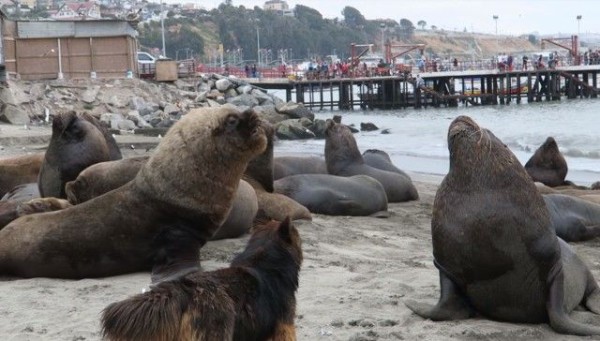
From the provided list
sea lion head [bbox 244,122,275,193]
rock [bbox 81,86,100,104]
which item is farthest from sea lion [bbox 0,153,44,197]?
rock [bbox 81,86,100,104]

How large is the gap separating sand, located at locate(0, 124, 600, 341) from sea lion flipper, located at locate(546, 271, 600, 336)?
0.22ft

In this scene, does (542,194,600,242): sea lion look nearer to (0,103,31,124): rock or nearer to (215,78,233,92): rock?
(0,103,31,124): rock

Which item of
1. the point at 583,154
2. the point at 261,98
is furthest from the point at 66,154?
the point at 261,98

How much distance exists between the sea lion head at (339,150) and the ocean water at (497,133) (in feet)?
20.1

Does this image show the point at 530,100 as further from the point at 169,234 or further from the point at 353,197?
the point at 169,234

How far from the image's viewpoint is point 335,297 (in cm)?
617

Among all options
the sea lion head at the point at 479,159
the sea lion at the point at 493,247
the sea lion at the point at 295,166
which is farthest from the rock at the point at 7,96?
the sea lion at the point at 493,247

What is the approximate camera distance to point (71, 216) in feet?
22.8

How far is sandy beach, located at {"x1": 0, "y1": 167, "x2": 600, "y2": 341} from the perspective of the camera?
5.38 meters

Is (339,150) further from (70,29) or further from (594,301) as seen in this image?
(70,29)

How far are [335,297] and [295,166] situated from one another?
21.6 ft

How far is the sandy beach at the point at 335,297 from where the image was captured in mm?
5383

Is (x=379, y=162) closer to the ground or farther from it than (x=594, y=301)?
farther from it

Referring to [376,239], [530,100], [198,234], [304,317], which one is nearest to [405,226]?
→ [376,239]
